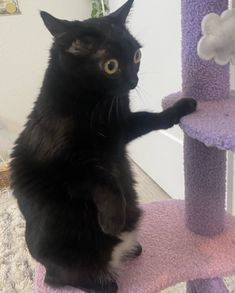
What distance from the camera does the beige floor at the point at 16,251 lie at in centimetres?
115

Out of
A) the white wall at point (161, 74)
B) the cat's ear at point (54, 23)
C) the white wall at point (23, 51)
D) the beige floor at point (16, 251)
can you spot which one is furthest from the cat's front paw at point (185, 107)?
the white wall at point (23, 51)

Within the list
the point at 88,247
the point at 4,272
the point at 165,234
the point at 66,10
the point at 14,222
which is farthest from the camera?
the point at 66,10

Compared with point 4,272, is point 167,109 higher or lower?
higher

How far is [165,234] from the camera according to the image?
2.72ft

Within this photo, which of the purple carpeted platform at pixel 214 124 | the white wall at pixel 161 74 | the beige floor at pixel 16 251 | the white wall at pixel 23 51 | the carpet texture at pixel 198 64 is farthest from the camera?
the white wall at pixel 23 51

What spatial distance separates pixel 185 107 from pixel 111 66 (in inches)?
6.1

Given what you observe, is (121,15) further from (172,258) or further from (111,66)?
(172,258)

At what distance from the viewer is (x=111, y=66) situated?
61 centimetres

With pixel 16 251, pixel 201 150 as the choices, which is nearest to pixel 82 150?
pixel 201 150

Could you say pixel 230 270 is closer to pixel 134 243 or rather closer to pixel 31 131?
pixel 134 243

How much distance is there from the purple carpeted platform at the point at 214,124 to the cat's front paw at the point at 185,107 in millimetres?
12

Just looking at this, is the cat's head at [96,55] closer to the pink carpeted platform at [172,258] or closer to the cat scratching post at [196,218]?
the cat scratching post at [196,218]

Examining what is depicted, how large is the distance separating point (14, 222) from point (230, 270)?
1033 mm

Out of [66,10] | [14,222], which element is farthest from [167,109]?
[66,10]
